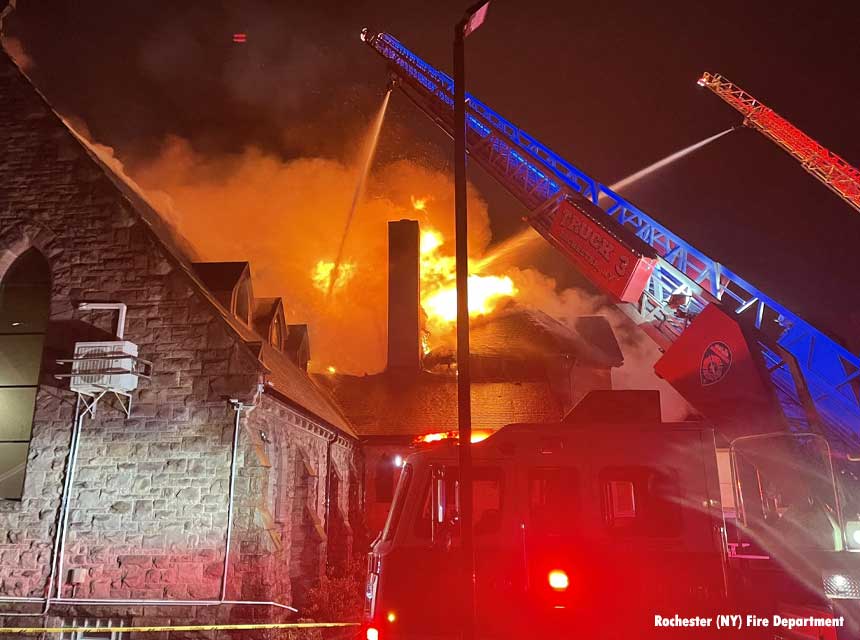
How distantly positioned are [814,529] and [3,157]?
14.4 m

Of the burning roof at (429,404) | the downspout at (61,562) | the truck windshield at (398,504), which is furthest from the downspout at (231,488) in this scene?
the burning roof at (429,404)

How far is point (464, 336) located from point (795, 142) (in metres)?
18.4

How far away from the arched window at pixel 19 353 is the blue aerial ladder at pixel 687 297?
9.58 meters

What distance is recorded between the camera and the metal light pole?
5.79 m

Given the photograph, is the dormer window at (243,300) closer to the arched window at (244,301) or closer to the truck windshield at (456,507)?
the arched window at (244,301)

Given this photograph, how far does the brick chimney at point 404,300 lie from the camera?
26312mm

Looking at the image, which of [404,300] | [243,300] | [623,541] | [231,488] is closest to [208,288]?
[243,300]

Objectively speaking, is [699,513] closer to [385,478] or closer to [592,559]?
[592,559]

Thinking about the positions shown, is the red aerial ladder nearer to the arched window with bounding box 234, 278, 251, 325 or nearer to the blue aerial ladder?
the blue aerial ladder

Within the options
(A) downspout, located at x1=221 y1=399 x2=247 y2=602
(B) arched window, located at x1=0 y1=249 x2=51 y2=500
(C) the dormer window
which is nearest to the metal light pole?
(A) downspout, located at x1=221 y1=399 x2=247 y2=602

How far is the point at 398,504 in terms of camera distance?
6.46 metres

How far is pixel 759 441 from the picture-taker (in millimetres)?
6734

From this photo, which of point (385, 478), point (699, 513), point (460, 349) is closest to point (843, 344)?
point (699, 513)

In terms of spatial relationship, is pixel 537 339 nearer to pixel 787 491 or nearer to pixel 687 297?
pixel 687 297
